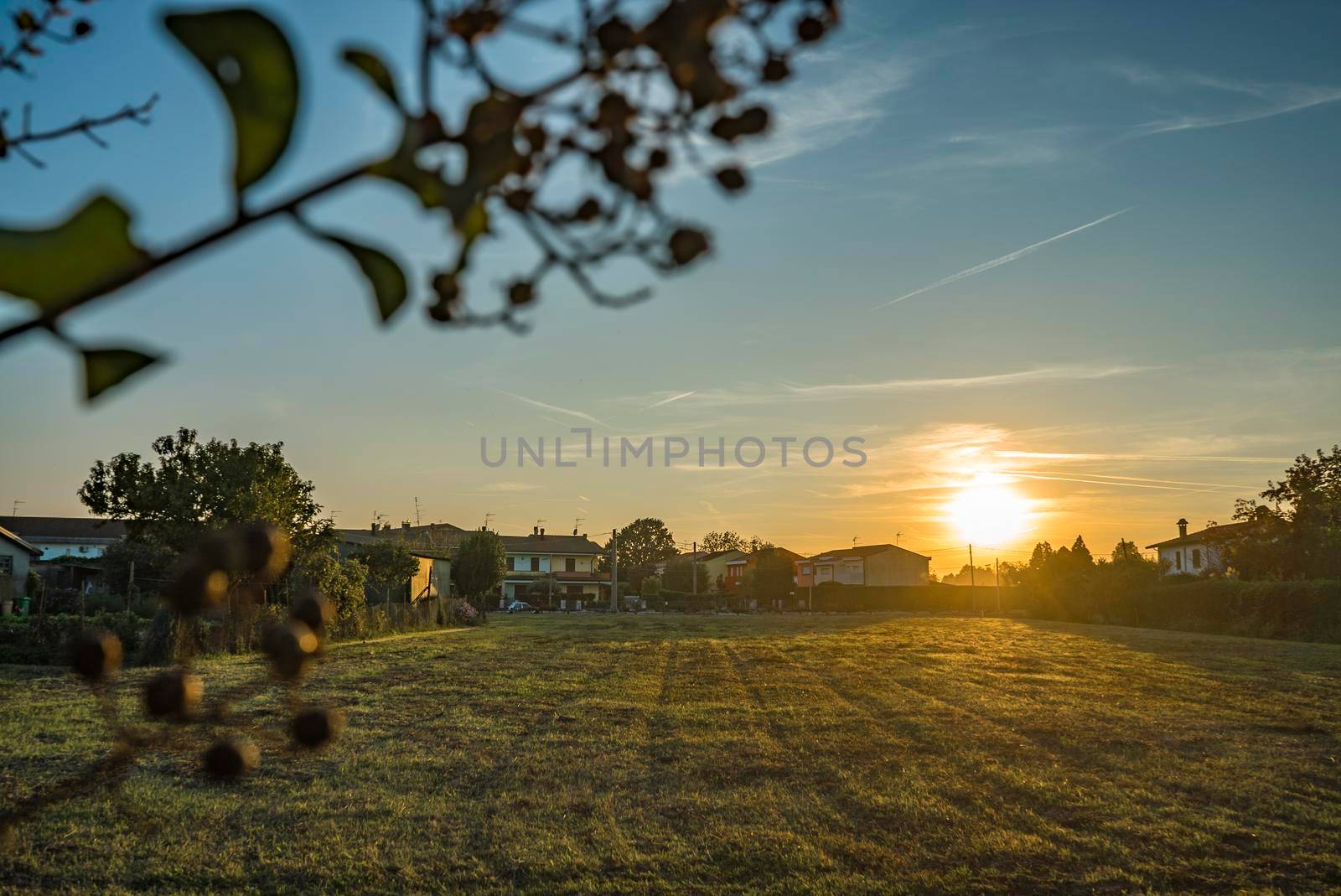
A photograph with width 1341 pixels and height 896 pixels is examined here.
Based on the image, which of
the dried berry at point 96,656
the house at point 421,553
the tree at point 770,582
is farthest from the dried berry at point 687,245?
the tree at point 770,582

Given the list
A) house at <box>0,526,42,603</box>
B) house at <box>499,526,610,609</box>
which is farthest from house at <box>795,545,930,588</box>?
house at <box>0,526,42,603</box>

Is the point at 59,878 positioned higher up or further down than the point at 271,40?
further down

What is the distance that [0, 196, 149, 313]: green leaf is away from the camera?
0.37 m

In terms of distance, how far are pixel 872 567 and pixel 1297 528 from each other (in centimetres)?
4093

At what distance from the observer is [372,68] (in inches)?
16.2

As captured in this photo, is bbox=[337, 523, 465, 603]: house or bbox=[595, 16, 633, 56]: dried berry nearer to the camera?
bbox=[595, 16, 633, 56]: dried berry

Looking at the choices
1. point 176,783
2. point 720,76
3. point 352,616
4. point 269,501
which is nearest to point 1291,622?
point 352,616

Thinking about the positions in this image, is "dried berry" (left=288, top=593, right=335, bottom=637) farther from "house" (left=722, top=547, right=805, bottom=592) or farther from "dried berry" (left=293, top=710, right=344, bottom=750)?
"house" (left=722, top=547, right=805, bottom=592)

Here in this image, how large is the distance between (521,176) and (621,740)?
1140cm

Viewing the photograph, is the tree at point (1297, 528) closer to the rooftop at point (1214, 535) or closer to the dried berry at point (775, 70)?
the rooftop at point (1214, 535)

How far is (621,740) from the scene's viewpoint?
1129 centimetres

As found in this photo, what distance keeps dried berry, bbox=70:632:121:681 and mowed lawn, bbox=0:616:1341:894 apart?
7cm

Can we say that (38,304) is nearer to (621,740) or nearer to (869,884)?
(869,884)

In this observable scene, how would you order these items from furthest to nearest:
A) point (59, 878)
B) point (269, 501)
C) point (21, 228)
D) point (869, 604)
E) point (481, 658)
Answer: point (869, 604) → point (481, 658) → point (269, 501) → point (59, 878) → point (21, 228)
